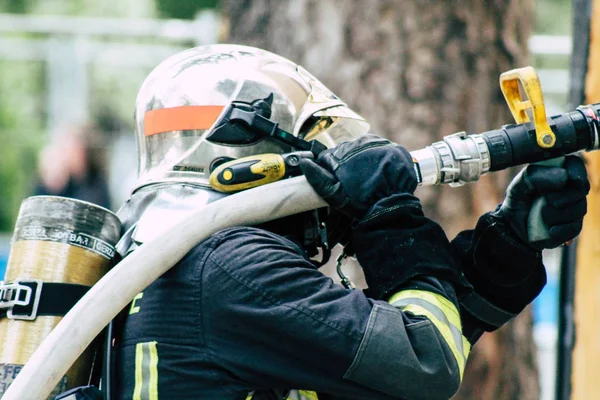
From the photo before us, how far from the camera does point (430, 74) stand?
156 inches

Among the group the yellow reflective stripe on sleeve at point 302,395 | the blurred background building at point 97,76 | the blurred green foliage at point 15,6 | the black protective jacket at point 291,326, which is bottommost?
the yellow reflective stripe on sleeve at point 302,395

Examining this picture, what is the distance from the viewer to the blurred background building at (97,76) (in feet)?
23.7

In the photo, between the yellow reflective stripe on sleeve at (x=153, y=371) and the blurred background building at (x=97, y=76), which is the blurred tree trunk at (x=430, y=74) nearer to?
the blurred background building at (x=97, y=76)

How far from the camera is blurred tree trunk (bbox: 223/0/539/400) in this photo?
3.94 meters

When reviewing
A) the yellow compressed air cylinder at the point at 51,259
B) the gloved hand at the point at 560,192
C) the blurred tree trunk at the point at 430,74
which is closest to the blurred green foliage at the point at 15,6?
the blurred tree trunk at the point at 430,74

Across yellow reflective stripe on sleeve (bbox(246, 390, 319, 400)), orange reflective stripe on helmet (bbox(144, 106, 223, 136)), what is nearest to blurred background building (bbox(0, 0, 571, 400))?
orange reflective stripe on helmet (bbox(144, 106, 223, 136))

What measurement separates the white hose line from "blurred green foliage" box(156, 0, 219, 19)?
7.40 metres

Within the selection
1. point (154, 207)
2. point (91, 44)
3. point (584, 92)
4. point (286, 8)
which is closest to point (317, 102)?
point (154, 207)

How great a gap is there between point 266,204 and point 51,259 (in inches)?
21.0

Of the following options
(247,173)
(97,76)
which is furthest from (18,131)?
(247,173)

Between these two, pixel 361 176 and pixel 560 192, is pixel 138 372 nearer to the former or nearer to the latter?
pixel 361 176

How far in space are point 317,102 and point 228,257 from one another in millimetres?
558

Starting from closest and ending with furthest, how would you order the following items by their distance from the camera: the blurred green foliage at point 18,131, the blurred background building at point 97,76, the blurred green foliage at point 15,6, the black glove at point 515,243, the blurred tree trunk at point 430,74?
the black glove at point 515,243
the blurred tree trunk at point 430,74
the blurred background building at point 97,76
the blurred green foliage at point 18,131
the blurred green foliage at point 15,6

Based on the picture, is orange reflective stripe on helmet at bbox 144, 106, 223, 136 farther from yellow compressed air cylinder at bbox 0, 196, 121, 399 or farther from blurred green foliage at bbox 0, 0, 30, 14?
blurred green foliage at bbox 0, 0, 30, 14
